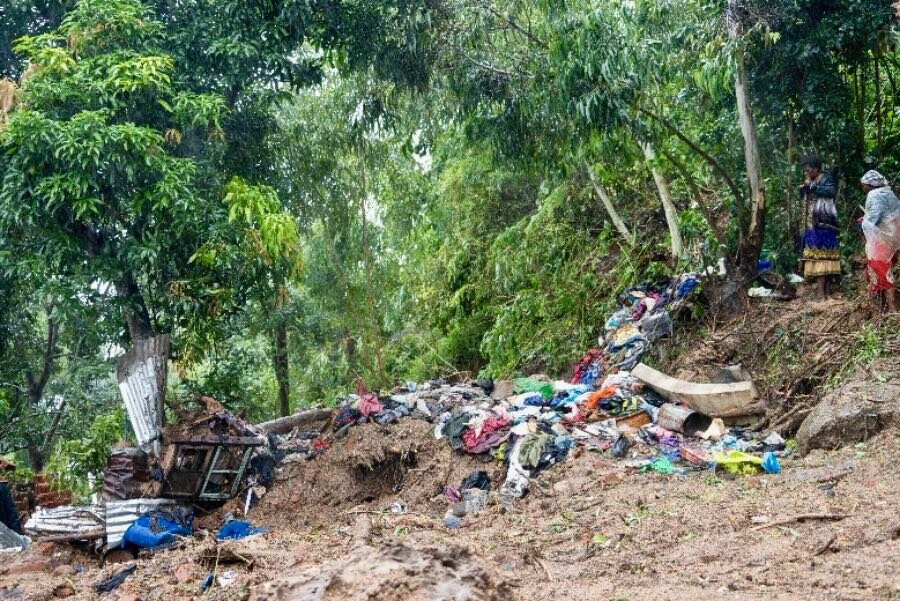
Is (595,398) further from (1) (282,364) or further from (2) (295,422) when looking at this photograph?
(1) (282,364)

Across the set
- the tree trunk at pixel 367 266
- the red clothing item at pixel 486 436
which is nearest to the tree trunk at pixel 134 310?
the red clothing item at pixel 486 436

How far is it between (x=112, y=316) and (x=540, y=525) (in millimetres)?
5810

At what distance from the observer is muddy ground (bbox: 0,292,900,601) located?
352 cm

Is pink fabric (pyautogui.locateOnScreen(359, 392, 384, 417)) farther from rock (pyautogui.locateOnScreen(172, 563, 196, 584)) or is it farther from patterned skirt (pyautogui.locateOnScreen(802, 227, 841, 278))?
patterned skirt (pyautogui.locateOnScreen(802, 227, 841, 278))

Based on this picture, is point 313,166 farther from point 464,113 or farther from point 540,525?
point 540,525

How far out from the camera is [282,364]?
17.2 metres

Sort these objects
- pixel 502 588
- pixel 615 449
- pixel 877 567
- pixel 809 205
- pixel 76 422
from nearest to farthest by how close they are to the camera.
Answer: pixel 502 588 → pixel 877 567 → pixel 615 449 → pixel 809 205 → pixel 76 422

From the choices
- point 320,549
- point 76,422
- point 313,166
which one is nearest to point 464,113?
point 313,166

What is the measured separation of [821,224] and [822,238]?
150 mm

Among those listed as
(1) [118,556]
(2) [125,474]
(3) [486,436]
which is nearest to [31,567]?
(1) [118,556]

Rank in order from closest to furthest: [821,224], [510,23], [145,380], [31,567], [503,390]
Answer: [31,567]
[821,224]
[145,380]
[510,23]
[503,390]

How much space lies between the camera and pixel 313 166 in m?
12.5

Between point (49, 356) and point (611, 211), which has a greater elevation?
point (611, 211)

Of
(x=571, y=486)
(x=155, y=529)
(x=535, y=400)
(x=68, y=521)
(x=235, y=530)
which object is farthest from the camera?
(x=535, y=400)
